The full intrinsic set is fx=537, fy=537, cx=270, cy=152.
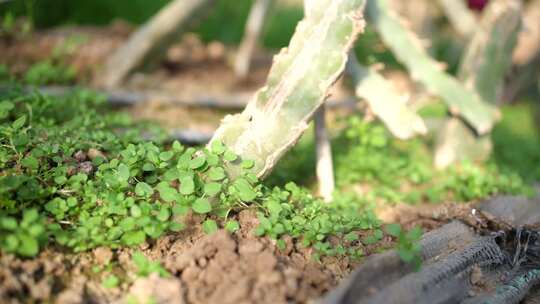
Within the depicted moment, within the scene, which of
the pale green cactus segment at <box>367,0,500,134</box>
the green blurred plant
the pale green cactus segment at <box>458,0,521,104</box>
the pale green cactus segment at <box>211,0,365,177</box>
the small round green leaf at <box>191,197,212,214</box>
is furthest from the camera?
the pale green cactus segment at <box>458,0,521,104</box>

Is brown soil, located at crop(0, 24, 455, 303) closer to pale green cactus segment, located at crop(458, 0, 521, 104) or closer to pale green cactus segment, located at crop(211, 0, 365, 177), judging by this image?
pale green cactus segment, located at crop(211, 0, 365, 177)

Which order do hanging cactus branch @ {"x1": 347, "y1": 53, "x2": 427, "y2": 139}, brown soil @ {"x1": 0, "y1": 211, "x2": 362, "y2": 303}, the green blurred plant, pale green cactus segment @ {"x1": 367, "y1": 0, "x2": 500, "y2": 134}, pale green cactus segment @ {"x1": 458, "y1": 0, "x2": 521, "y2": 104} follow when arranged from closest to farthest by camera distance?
brown soil @ {"x1": 0, "y1": 211, "x2": 362, "y2": 303} < the green blurred plant < hanging cactus branch @ {"x1": 347, "y1": 53, "x2": 427, "y2": 139} < pale green cactus segment @ {"x1": 367, "y1": 0, "x2": 500, "y2": 134} < pale green cactus segment @ {"x1": 458, "y1": 0, "x2": 521, "y2": 104}

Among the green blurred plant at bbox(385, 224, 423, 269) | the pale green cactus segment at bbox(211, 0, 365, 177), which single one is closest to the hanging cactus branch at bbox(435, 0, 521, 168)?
the pale green cactus segment at bbox(211, 0, 365, 177)

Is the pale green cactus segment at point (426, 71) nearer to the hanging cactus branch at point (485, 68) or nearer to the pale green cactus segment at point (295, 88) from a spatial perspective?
the hanging cactus branch at point (485, 68)

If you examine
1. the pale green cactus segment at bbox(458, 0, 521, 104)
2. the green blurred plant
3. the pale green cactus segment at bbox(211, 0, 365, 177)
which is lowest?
the green blurred plant

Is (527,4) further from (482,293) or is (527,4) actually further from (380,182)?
(482,293)

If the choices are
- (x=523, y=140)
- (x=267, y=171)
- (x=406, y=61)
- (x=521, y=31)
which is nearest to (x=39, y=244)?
(x=267, y=171)

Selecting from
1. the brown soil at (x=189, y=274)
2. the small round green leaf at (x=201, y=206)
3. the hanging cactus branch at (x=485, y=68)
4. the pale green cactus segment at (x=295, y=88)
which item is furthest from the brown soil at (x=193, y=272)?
the hanging cactus branch at (x=485, y=68)

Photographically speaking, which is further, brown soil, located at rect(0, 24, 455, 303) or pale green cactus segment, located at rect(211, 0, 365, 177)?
pale green cactus segment, located at rect(211, 0, 365, 177)
